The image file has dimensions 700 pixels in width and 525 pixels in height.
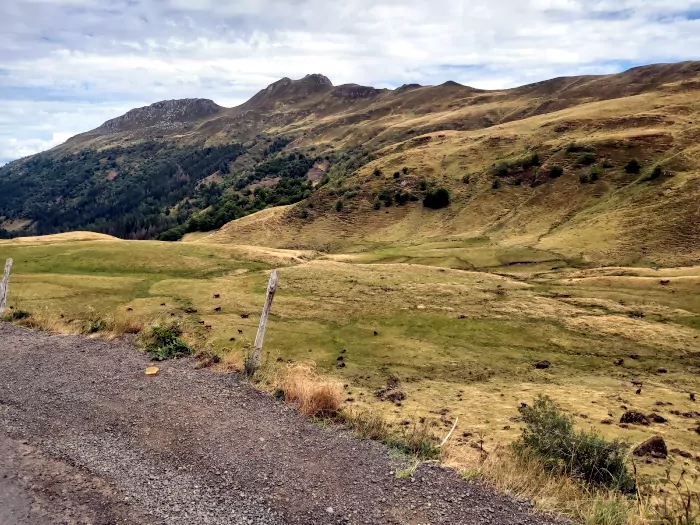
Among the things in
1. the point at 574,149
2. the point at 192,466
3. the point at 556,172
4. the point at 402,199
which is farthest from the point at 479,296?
the point at 574,149

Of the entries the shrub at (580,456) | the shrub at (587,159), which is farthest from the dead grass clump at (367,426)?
the shrub at (587,159)

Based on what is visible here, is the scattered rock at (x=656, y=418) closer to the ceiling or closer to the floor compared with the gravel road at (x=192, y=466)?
closer to the floor

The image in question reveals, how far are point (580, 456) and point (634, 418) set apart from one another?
953cm

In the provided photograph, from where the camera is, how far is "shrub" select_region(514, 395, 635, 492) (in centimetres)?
1107

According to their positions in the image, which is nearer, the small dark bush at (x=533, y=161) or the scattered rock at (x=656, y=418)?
the scattered rock at (x=656, y=418)

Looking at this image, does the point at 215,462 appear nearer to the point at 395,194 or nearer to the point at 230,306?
the point at 230,306

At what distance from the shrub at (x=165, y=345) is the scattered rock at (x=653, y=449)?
1625cm

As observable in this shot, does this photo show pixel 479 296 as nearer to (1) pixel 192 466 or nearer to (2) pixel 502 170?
(1) pixel 192 466

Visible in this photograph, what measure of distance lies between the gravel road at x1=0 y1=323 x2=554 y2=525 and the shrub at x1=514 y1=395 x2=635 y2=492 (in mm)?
2281

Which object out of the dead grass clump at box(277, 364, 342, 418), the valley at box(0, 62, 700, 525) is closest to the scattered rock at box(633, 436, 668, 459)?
the valley at box(0, 62, 700, 525)

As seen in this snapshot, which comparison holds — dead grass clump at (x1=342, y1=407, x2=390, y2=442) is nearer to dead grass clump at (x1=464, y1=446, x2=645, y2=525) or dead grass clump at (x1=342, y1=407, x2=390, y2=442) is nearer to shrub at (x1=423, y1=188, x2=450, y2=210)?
dead grass clump at (x1=464, y1=446, x2=645, y2=525)

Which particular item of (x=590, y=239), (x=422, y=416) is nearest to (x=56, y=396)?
(x=422, y=416)

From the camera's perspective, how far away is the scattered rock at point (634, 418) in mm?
18688

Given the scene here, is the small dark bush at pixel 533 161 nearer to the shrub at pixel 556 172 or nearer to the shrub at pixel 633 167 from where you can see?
the shrub at pixel 556 172
